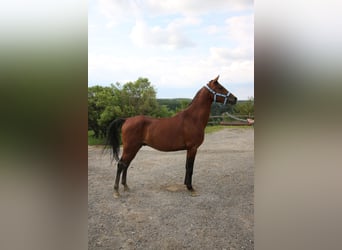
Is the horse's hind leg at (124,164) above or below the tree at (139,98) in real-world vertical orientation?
below

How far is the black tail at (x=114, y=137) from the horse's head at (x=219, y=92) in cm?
74

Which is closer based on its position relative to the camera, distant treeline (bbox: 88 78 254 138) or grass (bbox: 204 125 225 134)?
distant treeline (bbox: 88 78 254 138)

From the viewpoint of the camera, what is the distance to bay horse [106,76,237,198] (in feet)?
6.48

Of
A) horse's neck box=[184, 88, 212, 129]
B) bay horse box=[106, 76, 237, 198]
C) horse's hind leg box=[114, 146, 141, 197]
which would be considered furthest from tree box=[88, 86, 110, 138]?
horse's neck box=[184, 88, 212, 129]

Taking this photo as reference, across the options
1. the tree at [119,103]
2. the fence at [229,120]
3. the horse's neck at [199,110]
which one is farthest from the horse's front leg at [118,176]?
the fence at [229,120]

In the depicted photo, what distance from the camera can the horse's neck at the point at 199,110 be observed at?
199 centimetres

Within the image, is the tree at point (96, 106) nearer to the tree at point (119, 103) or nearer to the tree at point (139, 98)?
the tree at point (119, 103)

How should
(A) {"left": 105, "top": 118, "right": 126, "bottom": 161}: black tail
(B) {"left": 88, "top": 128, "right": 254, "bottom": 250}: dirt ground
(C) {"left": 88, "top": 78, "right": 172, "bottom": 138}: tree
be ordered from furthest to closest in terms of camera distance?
(A) {"left": 105, "top": 118, "right": 126, "bottom": 161}: black tail
(C) {"left": 88, "top": 78, "right": 172, "bottom": 138}: tree
(B) {"left": 88, "top": 128, "right": 254, "bottom": 250}: dirt ground

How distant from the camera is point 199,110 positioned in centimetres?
202

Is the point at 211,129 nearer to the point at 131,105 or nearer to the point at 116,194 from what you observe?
the point at 131,105

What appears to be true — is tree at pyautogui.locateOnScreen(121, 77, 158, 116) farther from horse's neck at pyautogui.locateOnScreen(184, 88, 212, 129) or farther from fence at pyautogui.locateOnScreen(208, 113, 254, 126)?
fence at pyautogui.locateOnScreen(208, 113, 254, 126)

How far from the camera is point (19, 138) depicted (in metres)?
1.50

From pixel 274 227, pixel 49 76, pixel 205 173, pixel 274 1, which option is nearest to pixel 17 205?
pixel 49 76

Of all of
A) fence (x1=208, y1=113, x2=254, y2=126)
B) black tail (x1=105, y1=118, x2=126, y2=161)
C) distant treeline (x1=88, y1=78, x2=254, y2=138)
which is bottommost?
black tail (x1=105, y1=118, x2=126, y2=161)
